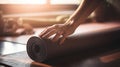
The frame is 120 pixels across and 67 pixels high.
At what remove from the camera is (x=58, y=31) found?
884 mm

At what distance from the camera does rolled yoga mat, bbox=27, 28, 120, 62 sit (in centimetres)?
88

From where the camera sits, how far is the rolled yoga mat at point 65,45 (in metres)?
0.88

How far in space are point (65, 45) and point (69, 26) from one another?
0.27ft

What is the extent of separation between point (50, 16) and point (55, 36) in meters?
1.29

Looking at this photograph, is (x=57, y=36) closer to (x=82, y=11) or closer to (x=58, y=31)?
(x=58, y=31)

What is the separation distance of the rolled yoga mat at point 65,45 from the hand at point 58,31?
21 millimetres

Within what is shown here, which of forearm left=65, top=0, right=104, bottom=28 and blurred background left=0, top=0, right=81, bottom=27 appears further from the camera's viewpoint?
blurred background left=0, top=0, right=81, bottom=27

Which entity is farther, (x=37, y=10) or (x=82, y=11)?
(x=37, y=10)

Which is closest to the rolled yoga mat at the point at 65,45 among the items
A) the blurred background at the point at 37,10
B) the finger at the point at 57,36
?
the finger at the point at 57,36

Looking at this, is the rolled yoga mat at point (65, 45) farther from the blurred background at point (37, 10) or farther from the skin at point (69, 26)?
the blurred background at point (37, 10)

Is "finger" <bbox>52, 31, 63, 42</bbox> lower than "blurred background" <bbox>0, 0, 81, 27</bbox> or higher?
lower

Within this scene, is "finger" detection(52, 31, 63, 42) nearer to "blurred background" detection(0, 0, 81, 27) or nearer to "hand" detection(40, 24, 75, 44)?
"hand" detection(40, 24, 75, 44)

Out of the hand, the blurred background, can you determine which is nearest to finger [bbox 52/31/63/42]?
the hand

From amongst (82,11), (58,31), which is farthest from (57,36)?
(82,11)
